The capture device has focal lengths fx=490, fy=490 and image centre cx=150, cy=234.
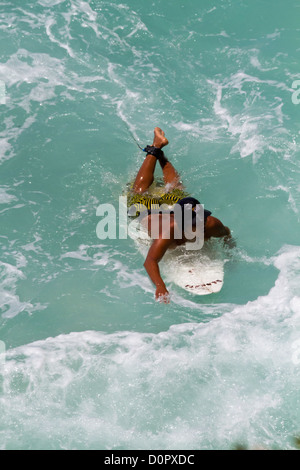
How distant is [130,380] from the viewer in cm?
588

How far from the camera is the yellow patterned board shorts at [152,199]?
748 centimetres

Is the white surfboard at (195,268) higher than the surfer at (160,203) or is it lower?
lower

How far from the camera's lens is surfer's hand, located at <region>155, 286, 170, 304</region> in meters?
6.43

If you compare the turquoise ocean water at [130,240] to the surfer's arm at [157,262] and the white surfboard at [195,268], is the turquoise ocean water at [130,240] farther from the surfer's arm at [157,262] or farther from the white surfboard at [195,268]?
the surfer's arm at [157,262]

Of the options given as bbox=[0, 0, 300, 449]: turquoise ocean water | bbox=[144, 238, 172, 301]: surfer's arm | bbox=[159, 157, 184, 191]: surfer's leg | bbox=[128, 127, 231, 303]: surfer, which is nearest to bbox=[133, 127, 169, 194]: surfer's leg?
bbox=[128, 127, 231, 303]: surfer

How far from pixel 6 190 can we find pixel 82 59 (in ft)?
12.5

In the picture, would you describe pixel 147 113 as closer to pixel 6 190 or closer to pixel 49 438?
pixel 6 190

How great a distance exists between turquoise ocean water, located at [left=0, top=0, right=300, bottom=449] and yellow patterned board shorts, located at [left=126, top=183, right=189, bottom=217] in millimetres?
501

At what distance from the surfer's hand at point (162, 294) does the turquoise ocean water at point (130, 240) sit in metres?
0.29

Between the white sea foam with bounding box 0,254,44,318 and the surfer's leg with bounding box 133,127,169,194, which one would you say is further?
the surfer's leg with bounding box 133,127,169,194

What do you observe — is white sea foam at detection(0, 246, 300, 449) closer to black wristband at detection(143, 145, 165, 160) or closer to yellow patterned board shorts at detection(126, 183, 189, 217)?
yellow patterned board shorts at detection(126, 183, 189, 217)

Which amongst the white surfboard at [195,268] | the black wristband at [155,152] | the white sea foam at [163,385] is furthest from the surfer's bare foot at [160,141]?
the white sea foam at [163,385]

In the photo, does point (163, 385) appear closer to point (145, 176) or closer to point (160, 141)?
point (145, 176)

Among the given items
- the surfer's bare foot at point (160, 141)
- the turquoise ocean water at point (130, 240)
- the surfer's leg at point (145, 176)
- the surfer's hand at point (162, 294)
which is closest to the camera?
the turquoise ocean water at point (130, 240)
